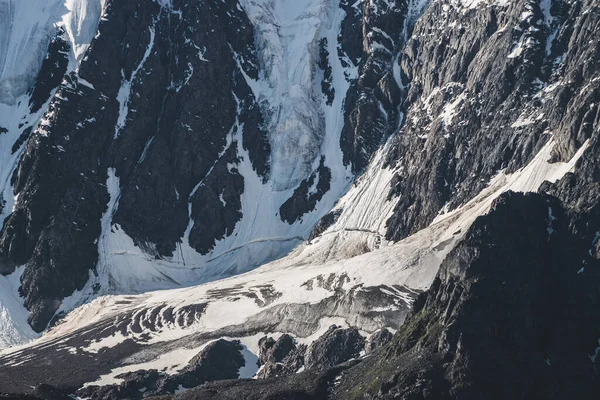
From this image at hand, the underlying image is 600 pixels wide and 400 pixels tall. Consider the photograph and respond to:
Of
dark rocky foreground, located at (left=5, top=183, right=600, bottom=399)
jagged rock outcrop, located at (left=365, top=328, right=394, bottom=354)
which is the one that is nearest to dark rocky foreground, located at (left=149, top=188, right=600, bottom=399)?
dark rocky foreground, located at (left=5, top=183, right=600, bottom=399)

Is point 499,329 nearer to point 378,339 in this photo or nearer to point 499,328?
point 499,328

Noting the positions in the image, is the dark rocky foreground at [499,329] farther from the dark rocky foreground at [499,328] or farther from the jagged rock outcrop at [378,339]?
the jagged rock outcrop at [378,339]

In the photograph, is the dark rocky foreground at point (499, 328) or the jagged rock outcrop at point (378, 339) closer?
the dark rocky foreground at point (499, 328)

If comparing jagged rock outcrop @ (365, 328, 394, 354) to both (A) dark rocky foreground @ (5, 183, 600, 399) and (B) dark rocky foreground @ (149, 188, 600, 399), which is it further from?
(B) dark rocky foreground @ (149, 188, 600, 399)

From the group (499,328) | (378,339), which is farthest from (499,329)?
(378,339)

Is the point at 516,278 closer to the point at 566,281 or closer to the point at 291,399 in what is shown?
the point at 566,281

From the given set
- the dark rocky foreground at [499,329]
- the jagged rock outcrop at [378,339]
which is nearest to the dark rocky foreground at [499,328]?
the dark rocky foreground at [499,329]

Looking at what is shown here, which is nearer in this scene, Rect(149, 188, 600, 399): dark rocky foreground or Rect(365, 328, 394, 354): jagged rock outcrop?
Rect(149, 188, 600, 399): dark rocky foreground

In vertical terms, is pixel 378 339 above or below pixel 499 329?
below

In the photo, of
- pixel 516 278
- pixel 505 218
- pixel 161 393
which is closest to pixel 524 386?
pixel 516 278

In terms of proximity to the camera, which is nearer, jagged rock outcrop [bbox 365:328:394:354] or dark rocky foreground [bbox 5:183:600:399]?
dark rocky foreground [bbox 5:183:600:399]

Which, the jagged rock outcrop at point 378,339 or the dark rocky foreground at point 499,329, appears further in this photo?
the jagged rock outcrop at point 378,339
